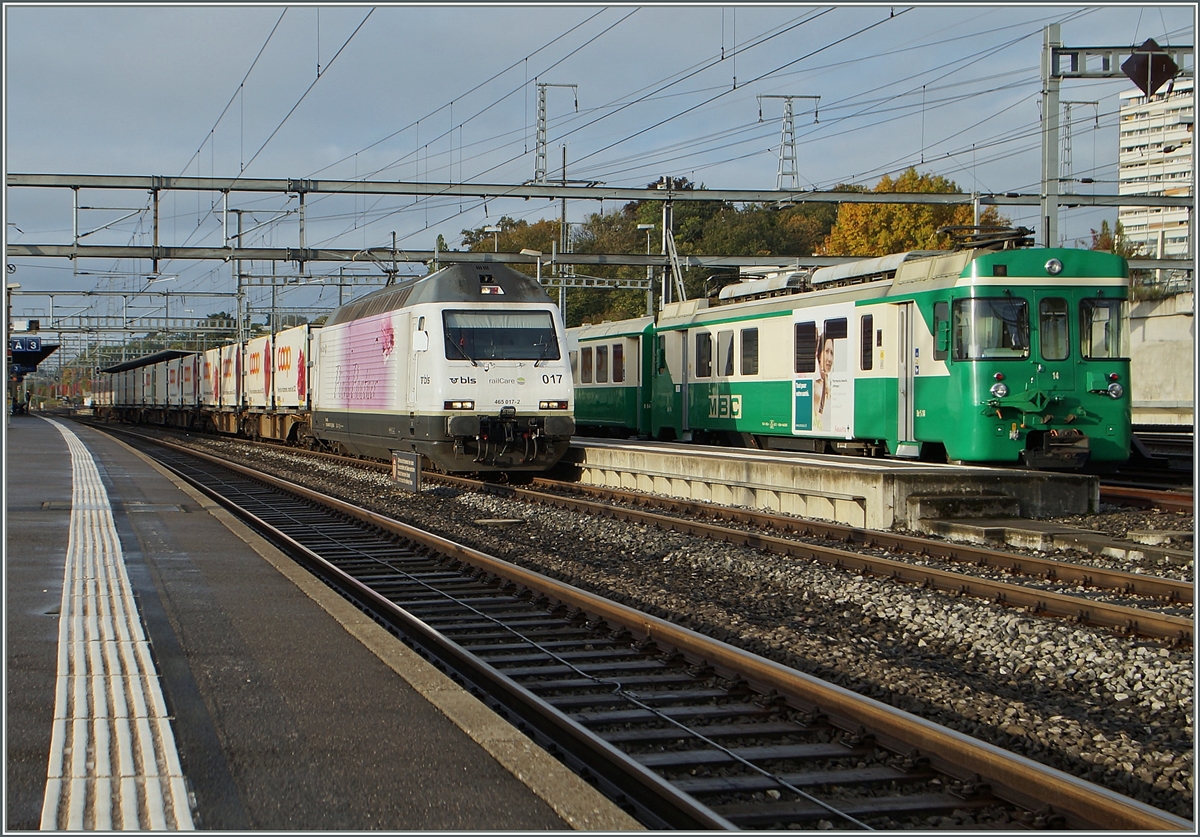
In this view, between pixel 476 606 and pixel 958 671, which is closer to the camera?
pixel 958 671

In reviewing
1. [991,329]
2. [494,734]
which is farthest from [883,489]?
[494,734]

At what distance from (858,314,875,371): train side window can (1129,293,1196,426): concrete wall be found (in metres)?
20.0

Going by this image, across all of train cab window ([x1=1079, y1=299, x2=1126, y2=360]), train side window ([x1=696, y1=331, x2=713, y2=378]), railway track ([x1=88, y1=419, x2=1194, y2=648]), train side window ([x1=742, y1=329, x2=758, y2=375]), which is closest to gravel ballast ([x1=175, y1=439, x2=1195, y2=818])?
railway track ([x1=88, y1=419, x2=1194, y2=648])

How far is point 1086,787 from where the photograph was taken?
14.2 feet

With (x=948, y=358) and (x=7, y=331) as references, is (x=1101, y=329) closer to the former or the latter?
(x=948, y=358)

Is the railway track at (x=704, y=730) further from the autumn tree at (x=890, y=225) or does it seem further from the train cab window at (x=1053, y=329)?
the autumn tree at (x=890, y=225)

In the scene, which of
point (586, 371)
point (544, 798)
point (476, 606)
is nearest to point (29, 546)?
point (476, 606)

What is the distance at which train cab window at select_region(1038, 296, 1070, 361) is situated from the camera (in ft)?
49.2

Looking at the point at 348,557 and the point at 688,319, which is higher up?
the point at 688,319

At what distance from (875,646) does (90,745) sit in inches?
188

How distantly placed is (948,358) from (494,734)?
1128 centimetres

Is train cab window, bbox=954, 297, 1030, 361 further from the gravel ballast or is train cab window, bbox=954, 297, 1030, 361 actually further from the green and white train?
the gravel ballast

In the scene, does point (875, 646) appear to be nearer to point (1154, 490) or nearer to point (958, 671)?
Answer: point (958, 671)

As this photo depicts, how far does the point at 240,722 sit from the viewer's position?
5.50m
